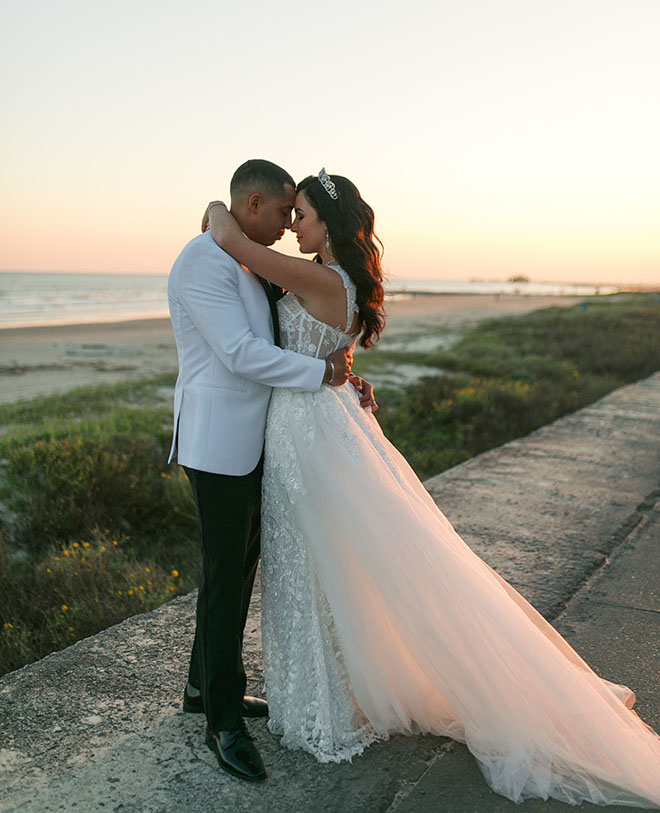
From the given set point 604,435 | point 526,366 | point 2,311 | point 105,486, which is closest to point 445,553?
point 105,486

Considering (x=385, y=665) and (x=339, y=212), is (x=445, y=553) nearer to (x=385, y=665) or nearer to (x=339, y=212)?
(x=385, y=665)

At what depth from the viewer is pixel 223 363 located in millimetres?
2662

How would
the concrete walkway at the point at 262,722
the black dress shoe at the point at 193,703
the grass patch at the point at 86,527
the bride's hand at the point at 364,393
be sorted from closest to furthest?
the concrete walkway at the point at 262,722 → the black dress shoe at the point at 193,703 → the bride's hand at the point at 364,393 → the grass patch at the point at 86,527

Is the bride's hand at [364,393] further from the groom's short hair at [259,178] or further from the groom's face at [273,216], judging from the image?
the groom's short hair at [259,178]

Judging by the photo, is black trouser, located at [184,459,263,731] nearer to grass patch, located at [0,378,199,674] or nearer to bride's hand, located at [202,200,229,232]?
bride's hand, located at [202,200,229,232]

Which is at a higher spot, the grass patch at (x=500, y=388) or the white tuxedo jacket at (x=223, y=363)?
the white tuxedo jacket at (x=223, y=363)

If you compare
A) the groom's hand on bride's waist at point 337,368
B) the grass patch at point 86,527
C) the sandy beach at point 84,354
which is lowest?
the sandy beach at point 84,354

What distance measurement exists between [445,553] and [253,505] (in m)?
0.70

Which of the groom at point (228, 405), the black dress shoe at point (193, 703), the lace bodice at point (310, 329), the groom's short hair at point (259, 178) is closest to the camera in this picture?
the groom at point (228, 405)

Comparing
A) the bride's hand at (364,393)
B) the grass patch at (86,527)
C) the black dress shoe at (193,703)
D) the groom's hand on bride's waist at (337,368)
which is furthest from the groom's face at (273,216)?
the grass patch at (86,527)

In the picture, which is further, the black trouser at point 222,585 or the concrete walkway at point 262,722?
the black trouser at point 222,585

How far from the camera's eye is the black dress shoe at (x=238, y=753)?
2.59m

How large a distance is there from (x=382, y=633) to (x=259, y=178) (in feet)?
5.43

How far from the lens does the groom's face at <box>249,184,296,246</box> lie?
277cm
